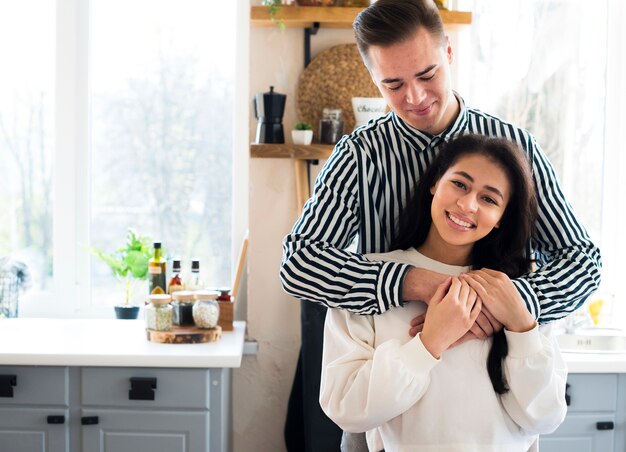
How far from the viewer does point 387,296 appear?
1.46 m

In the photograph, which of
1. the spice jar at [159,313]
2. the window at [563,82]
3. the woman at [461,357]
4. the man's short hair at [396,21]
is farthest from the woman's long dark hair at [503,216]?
the window at [563,82]

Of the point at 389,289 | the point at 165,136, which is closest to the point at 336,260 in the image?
the point at 389,289

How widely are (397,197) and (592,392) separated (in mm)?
1257

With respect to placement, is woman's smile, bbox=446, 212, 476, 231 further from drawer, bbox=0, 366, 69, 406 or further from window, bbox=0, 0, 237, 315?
window, bbox=0, 0, 237, 315

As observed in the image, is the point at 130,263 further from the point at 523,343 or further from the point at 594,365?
the point at 523,343

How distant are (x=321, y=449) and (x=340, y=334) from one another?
115cm

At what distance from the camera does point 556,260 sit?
1.60 meters

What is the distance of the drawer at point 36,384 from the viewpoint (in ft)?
7.91

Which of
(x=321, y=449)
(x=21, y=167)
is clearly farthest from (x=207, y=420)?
(x=21, y=167)

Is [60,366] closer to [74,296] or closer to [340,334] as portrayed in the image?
[74,296]

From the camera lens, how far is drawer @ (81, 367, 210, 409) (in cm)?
240

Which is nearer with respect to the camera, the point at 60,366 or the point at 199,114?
the point at 60,366

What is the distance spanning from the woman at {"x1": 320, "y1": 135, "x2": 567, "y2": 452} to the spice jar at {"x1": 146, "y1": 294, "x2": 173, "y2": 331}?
1.19 meters

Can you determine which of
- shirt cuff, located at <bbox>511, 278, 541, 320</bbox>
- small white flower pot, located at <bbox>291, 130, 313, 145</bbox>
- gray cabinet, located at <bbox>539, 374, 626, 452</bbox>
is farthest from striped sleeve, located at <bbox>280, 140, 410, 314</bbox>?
gray cabinet, located at <bbox>539, 374, 626, 452</bbox>
